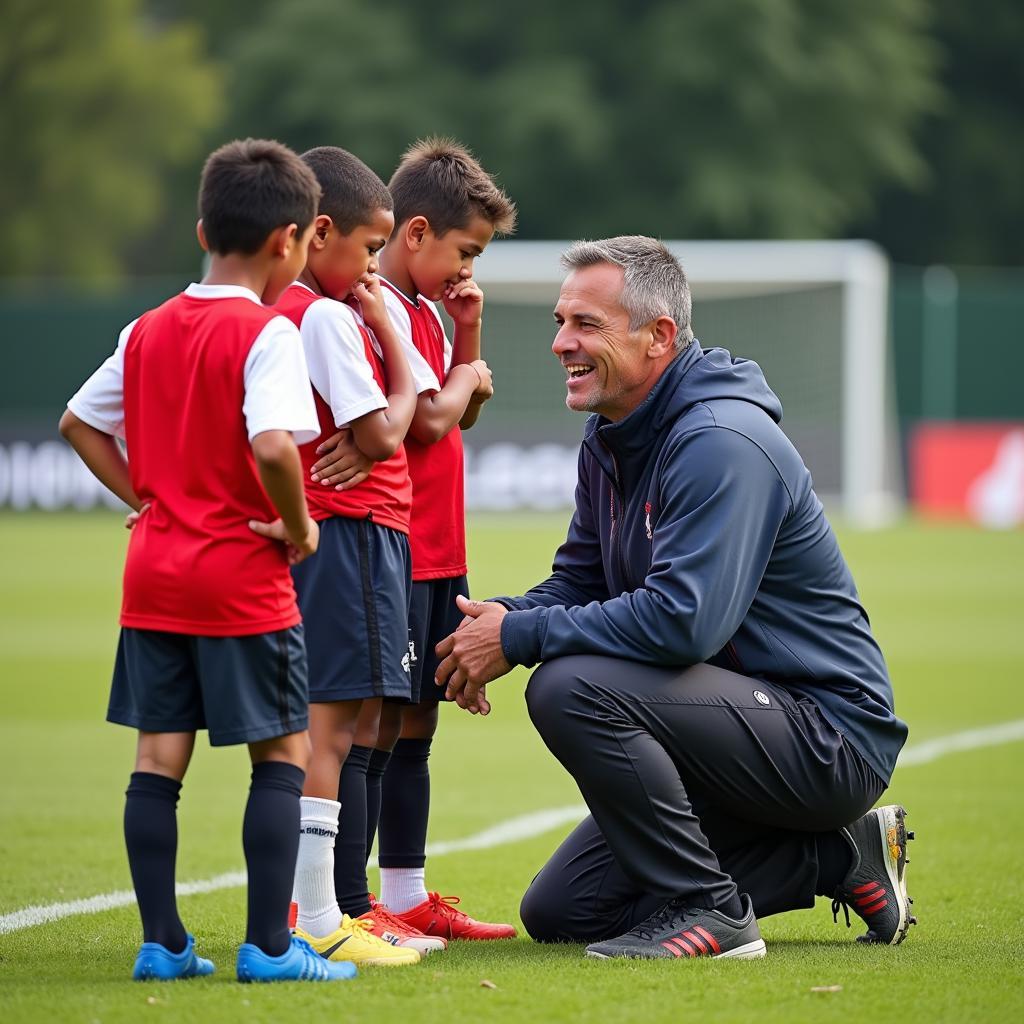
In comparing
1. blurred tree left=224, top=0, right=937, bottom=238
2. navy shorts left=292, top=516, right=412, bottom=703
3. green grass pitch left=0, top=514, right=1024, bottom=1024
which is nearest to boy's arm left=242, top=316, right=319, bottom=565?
navy shorts left=292, top=516, right=412, bottom=703

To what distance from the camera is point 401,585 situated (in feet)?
14.7

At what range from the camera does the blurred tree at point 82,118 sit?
38125 mm

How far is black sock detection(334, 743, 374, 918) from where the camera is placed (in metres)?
4.49

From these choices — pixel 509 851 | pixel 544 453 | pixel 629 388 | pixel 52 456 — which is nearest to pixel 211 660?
pixel 629 388

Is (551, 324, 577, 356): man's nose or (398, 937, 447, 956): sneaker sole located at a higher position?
(551, 324, 577, 356): man's nose

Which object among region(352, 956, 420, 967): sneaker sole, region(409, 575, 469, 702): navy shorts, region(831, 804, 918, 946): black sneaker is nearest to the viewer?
region(352, 956, 420, 967): sneaker sole

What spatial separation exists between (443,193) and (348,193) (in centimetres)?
47

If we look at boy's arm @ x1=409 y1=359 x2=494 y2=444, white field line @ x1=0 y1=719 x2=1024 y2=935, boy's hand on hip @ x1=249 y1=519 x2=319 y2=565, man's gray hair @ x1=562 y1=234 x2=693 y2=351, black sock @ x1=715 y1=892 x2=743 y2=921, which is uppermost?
man's gray hair @ x1=562 y1=234 x2=693 y2=351

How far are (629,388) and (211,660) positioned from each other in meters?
1.45

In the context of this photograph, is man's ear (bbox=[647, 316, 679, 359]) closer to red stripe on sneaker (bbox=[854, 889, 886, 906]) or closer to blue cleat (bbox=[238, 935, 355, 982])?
red stripe on sneaker (bbox=[854, 889, 886, 906])

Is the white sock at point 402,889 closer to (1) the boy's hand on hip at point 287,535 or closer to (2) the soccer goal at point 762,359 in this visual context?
(1) the boy's hand on hip at point 287,535

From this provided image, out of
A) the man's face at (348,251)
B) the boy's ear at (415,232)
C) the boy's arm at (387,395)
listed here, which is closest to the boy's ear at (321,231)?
the man's face at (348,251)

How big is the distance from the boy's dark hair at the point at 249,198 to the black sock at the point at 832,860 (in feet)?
6.88

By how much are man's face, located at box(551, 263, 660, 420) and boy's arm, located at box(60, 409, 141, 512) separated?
1.18 m
